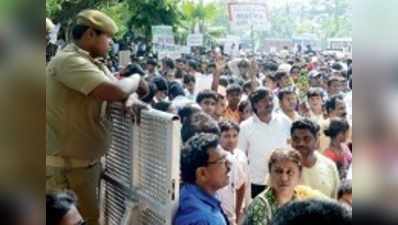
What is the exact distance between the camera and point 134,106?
1.33 m

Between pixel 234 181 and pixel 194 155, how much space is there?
26 cm

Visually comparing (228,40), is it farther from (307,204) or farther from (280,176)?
(307,204)

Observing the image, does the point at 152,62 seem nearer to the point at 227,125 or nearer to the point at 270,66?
the point at 270,66

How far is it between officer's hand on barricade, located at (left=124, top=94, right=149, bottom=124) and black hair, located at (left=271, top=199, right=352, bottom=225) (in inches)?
20.2

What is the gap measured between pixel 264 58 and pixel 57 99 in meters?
0.52

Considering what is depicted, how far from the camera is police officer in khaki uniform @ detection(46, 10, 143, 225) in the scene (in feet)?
4.02

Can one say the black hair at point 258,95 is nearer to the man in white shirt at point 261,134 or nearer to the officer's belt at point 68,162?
the man in white shirt at point 261,134

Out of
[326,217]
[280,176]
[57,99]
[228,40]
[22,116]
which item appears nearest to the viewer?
[22,116]

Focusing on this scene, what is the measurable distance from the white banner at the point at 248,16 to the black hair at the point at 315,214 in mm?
473

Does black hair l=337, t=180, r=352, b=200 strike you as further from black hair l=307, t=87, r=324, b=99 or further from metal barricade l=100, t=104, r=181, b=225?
black hair l=307, t=87, r=324, b=99

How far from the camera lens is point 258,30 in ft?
4.18

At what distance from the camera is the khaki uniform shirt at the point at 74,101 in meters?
1.22

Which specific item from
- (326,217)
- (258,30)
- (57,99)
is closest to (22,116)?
(326,217)

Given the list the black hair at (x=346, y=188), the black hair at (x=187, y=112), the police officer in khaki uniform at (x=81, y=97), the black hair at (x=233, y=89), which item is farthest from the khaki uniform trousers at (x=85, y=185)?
the black hair at (x=346, y=188)
